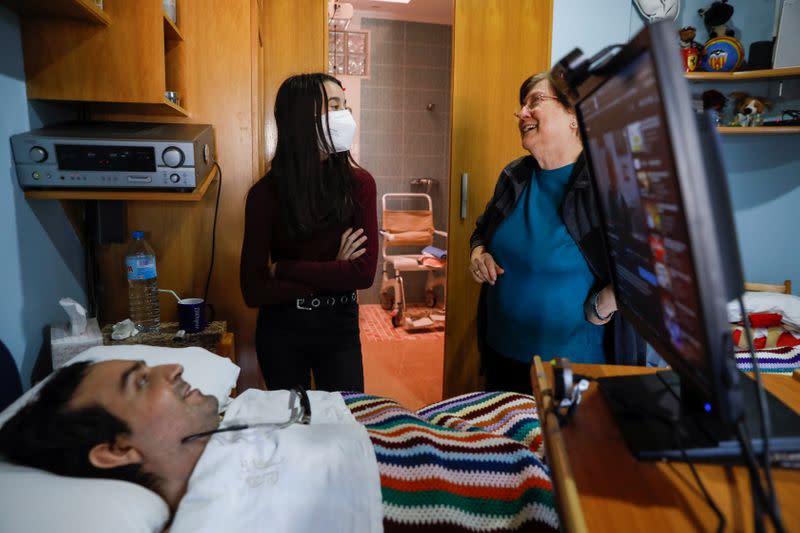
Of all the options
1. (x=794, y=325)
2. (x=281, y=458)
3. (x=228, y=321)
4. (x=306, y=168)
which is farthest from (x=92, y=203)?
(x=794, y=325)

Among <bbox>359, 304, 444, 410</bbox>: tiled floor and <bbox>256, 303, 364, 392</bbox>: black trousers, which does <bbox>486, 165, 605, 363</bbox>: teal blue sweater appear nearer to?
<bbox>256, 303, 364, 392</bbox>: black trousers

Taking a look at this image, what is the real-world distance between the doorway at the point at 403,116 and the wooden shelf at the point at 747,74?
226 centimetres

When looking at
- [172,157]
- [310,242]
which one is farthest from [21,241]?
[310,242]

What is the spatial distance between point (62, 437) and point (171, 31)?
1.60 metres

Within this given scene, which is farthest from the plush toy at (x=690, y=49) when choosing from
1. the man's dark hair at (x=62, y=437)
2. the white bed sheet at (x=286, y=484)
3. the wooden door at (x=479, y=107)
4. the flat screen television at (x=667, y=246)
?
the man's dark hair at (x=62, y=437)

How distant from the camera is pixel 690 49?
108 inches

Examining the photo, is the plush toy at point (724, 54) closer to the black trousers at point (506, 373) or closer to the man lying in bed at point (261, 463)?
the black trousers at point (506, 373)

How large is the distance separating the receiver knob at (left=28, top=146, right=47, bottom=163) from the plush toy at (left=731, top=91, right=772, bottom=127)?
9.80ft

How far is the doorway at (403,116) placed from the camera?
185 inches

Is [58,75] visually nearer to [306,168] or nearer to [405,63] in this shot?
[306,168]

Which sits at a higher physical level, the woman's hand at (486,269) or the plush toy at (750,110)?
the plush toy at (750,110)

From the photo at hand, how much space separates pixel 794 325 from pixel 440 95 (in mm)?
3506

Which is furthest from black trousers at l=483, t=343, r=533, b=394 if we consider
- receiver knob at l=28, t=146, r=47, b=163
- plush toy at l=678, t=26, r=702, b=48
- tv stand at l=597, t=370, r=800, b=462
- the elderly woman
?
plush toy at l=678, t=26, r=702, b=48

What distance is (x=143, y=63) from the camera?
5.56ft
